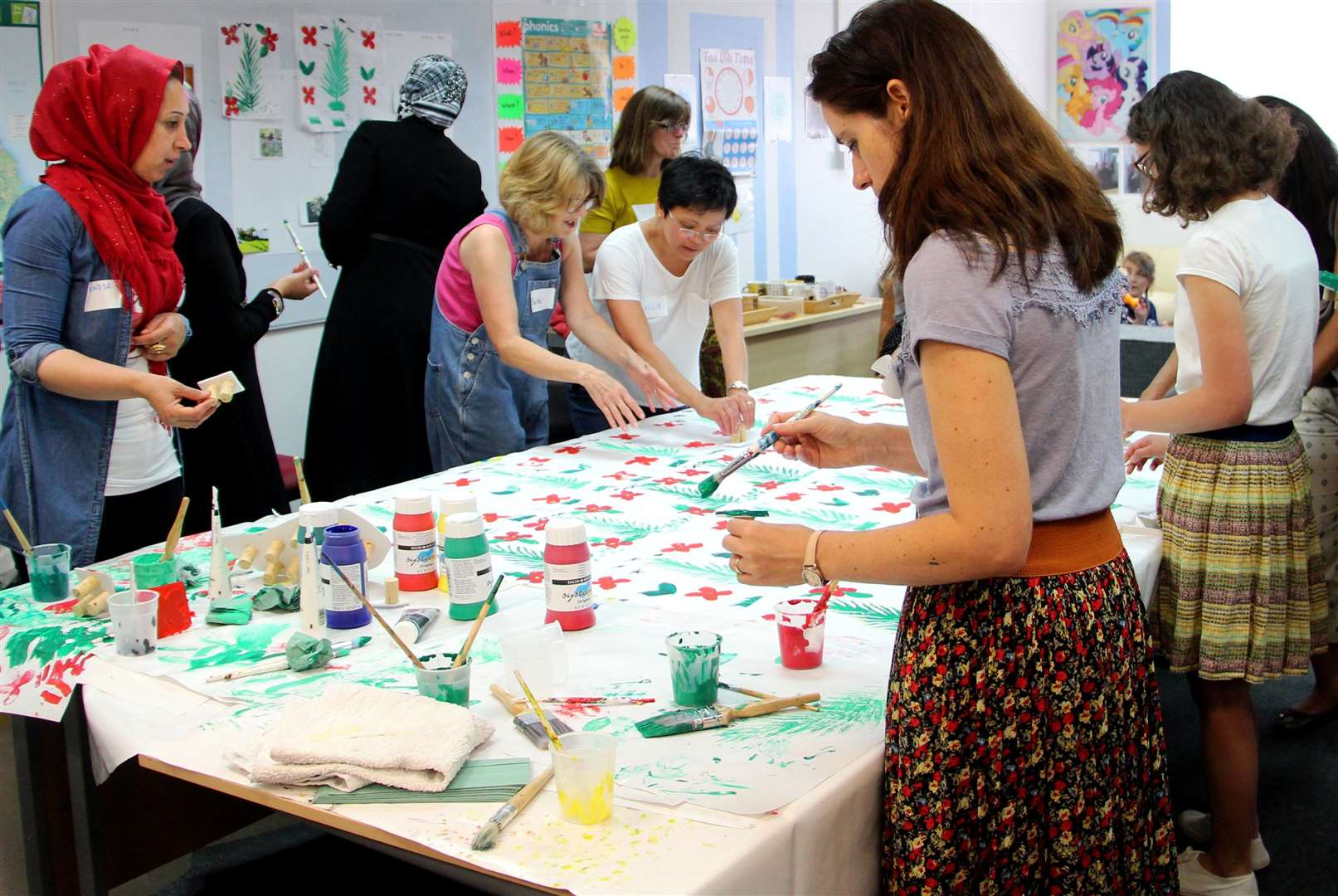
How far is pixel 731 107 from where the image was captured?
20.0 ft

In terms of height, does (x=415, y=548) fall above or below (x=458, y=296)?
below

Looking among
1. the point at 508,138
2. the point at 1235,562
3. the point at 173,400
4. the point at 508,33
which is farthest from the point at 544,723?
the point at 508,33

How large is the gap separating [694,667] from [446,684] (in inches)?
12.3

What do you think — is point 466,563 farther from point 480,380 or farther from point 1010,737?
point 480,380

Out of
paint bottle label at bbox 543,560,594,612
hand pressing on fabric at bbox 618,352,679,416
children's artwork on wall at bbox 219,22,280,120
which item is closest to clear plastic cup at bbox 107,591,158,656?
paint bottle label at bbox 543,560,594,612

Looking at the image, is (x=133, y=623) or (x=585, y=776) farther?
(x=133, y=623)

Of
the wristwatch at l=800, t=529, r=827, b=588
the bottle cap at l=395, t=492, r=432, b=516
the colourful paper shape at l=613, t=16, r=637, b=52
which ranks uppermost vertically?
the colourful paper shape at l=613, t=16, r=637, b=52

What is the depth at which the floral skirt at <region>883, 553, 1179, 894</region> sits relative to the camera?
133 cm

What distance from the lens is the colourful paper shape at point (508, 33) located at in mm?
4793

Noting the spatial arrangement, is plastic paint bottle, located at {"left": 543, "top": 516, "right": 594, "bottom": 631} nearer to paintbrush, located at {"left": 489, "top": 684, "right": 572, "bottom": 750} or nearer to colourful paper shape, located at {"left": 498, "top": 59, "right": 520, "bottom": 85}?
paintbrush, located at {"left": 489, "top": 684, "right": 572, "bottom": 750}

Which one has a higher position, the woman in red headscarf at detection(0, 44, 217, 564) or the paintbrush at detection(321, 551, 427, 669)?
the woman in red headscarf at detection(0, 44, 217, 564)

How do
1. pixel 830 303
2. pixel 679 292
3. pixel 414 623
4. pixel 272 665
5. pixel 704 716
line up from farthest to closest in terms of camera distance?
pixel 830 303, pixel 679 292, pixel 414 623, pixel 272 665, pixel 704 716

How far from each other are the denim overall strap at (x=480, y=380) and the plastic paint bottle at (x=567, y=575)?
1304 millimetres

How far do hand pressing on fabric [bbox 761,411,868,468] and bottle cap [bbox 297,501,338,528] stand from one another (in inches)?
29.1
